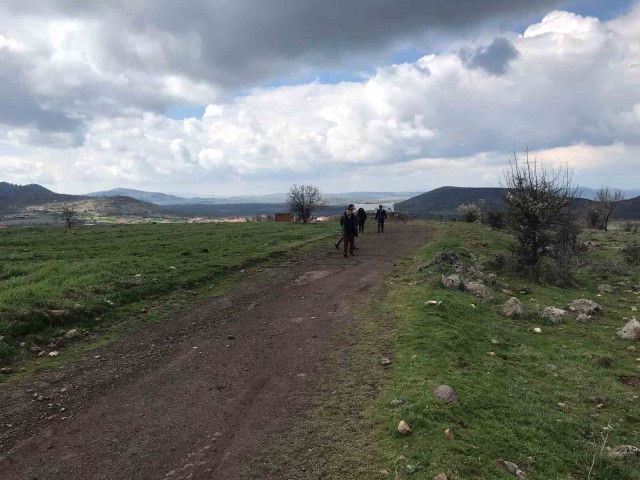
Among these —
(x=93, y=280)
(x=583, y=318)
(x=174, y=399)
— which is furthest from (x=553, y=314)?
(x=93, y=280)

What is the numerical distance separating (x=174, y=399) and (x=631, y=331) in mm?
11199

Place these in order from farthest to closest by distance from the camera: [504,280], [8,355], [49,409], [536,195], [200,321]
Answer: [536,195], [504,280], [200,321], [8,355], [49,409]

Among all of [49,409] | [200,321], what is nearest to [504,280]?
[200,321]

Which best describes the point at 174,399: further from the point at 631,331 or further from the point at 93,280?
the point at 631,331

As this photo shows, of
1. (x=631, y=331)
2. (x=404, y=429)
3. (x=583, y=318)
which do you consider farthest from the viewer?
(x=583, y=318)

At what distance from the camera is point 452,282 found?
49.7ft

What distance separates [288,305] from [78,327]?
18.6 ft

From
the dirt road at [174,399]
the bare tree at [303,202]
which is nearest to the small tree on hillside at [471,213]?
the bare tree at [303,202]

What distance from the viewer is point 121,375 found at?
8570 millimetres

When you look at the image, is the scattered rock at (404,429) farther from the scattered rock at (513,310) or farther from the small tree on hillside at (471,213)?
the small tree on hillside at (471,213)

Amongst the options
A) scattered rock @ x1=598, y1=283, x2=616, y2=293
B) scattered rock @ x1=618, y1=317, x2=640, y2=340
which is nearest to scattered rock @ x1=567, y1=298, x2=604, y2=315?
scattered rock @ x1=618, y1=317, x2=640, y2=340

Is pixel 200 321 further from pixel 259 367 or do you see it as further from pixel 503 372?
pixel 503 372

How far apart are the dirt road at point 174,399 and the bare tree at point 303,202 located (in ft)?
162

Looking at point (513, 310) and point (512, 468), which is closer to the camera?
point (512, 468)
